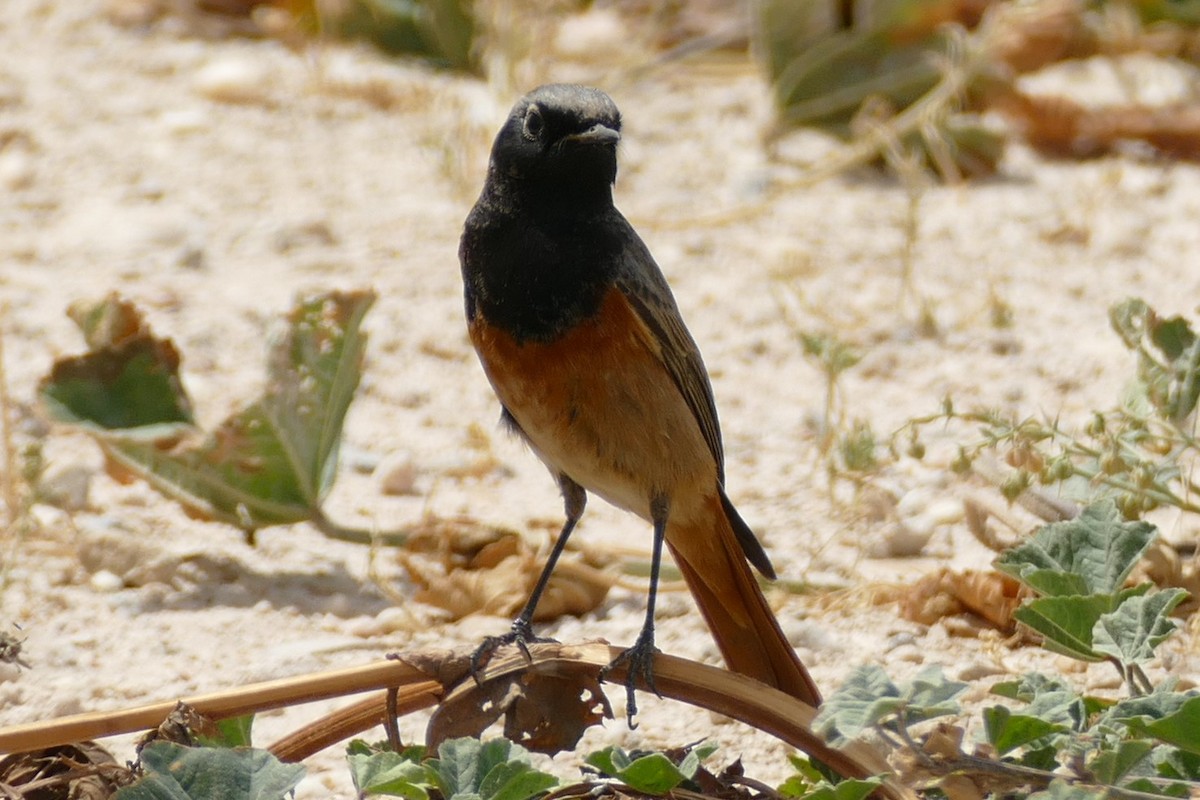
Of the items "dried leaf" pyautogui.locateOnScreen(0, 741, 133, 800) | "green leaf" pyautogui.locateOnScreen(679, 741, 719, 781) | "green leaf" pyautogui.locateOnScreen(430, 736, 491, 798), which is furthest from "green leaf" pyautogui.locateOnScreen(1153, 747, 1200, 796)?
"dried leaf" pyautogui.locateOnScreen(0, 741, 133, 800)

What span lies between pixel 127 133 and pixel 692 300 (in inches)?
114

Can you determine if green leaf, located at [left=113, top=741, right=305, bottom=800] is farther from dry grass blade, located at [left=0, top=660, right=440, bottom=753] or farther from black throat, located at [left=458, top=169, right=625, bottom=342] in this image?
black throat, located at [left=458, top=169, right=625, bottom=342]

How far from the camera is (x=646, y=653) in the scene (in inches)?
120

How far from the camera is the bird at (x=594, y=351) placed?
12.1ft

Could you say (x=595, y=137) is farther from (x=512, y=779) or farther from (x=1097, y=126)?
(x=1097, y=126)

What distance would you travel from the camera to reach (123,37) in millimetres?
8352

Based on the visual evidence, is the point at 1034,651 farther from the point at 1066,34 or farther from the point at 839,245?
the point at 1066,34

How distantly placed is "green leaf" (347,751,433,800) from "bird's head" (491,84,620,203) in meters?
1.62

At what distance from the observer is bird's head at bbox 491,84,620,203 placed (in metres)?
3.79

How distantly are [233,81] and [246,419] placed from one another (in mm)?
3760

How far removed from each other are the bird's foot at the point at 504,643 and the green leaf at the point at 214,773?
17.5 inches

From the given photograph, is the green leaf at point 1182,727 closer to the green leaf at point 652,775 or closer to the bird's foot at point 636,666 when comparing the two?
the green leaf at point 652,775

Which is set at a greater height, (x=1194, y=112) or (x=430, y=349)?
(x=1194, y=112)

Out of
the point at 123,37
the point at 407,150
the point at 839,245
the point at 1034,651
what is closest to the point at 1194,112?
the point at 839,245
